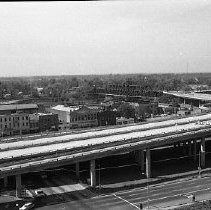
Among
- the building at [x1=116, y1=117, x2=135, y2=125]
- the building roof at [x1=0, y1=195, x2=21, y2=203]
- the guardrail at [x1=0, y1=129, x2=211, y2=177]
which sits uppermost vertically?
the guardrail at [x1=0, y1=129, x2=211, y2=177]

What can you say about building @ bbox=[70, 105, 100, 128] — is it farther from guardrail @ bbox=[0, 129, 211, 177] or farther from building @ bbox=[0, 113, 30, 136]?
guardrail @ bbox=[0, 129, 211, 177]

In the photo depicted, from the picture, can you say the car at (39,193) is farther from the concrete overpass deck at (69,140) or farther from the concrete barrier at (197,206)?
the concrete barrier at (197,206)

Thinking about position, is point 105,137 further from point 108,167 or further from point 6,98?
point 6,98

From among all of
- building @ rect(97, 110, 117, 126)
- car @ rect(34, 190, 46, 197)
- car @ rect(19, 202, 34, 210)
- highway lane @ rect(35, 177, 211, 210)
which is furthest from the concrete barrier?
building @ rect(97, 110, 117, 126)

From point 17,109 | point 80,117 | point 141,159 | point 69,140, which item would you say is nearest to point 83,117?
point 80,117

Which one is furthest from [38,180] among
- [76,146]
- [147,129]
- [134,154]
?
[147,129]

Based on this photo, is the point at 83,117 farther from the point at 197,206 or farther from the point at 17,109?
the point at 197,206

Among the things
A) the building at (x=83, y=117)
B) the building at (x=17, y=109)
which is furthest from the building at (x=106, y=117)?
the building at (x=17, y=109)
